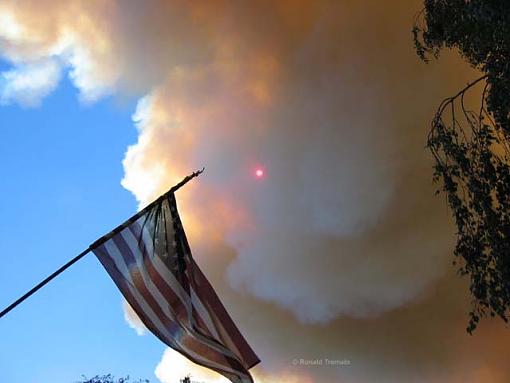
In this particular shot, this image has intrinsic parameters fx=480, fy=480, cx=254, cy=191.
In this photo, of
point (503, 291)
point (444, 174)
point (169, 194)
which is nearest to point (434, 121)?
point (444, 174)

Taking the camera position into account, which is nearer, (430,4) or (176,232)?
(176,232)

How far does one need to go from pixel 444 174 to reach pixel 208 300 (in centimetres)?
625

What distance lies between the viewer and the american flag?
8.22 m

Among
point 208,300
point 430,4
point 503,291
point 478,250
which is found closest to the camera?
point 208,300

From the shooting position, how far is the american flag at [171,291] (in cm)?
822

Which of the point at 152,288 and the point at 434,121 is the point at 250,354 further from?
the point at 434,121

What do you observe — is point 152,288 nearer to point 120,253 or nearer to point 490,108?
point 120,253

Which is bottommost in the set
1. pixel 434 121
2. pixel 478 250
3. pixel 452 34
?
pixel 478 250

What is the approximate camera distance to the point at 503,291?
33.4ft

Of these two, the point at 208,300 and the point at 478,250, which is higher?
the point at 478,250

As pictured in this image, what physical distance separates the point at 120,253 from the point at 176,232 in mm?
Answer: 1248

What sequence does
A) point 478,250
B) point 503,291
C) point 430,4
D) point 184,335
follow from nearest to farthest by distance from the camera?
point 184,335
point 503,291
point 478,250
point 430,4

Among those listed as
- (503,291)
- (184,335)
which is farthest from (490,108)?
(184,335)

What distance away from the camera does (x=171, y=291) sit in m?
8.59
